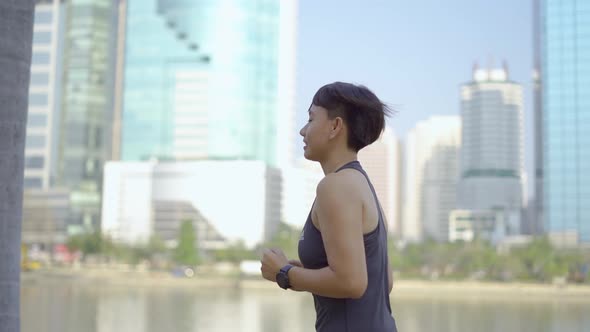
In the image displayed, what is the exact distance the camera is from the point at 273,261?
184 cm

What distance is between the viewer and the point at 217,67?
280ft

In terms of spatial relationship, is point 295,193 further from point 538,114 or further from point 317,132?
point 317,132

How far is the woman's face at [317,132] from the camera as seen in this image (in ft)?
6.02

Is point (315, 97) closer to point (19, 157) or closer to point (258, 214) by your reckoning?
point (19, 157)

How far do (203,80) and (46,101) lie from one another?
1849cm

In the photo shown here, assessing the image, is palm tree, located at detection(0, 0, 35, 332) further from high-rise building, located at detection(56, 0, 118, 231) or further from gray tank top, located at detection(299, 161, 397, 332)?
high-rise building, located at detection(56, 0, 118, 231)

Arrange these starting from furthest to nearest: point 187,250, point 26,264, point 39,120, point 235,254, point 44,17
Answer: point 44,17, point 39,120, point 235,254, point 187,250, point 26,264

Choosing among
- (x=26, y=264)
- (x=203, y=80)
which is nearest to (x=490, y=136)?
(x=203, y=80)

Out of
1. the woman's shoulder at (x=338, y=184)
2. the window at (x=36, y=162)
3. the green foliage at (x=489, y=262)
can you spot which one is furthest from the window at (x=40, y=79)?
the woman's shoulder at (x=338, y=184)

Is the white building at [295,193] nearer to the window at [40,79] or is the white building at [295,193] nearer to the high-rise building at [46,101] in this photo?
the high-rise building at [46,101]

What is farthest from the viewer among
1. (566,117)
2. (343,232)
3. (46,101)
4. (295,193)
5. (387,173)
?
(387,173)

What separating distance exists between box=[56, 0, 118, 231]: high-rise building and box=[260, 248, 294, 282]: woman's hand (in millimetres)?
89252

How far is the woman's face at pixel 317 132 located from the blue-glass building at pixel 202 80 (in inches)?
3278

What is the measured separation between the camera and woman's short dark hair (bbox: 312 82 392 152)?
5.98ft
